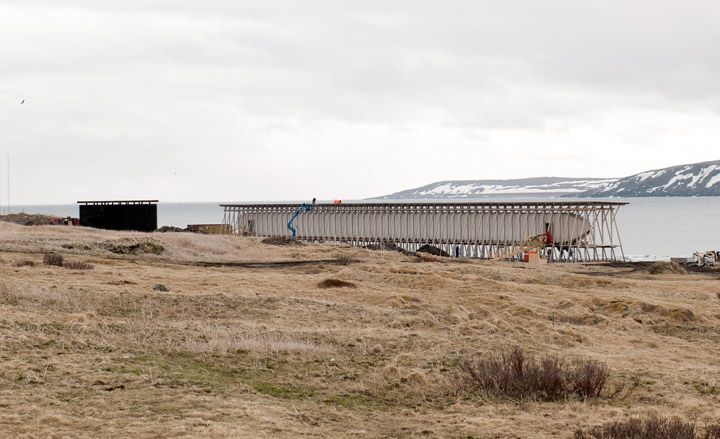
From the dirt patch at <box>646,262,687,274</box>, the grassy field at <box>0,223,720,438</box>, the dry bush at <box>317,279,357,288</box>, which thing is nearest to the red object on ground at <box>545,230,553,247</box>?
the dirt patch at <box>646,262,687,274</box>

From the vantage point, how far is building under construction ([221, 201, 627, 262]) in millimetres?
56344

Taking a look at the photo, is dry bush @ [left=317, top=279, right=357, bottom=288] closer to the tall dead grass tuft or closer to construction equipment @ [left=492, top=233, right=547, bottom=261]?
the tall dead grass tuft

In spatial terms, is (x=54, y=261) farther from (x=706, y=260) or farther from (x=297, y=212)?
(x=297, y=212)

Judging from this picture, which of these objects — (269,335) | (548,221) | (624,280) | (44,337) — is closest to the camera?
(44,337)

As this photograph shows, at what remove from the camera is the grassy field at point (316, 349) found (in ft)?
37.7

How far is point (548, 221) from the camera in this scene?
2242 inches

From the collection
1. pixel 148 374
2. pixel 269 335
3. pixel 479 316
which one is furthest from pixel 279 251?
pixel 148 374

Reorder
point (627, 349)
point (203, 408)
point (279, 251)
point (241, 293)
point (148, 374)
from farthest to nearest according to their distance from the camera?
point (279, 251)
point (241, 293)
point (627, 349)
point (148, 374)
point (203, 408)

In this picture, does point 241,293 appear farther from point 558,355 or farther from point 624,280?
point 624,280

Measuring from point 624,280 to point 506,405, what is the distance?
2470 centimetres

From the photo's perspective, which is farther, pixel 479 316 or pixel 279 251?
pixel 279 251

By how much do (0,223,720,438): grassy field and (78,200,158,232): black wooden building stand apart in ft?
106

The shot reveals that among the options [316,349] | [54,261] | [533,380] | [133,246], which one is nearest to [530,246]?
[133,246]

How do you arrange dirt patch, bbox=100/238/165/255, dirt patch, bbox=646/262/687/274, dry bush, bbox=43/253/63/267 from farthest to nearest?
dirt patch, bbox=646/262/687/274, dirt patch, bbox=100/238/165/255, dry bush, bbox=43/253/63/267
